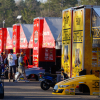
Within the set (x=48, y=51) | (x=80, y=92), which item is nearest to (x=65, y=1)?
(x=48, y=51)

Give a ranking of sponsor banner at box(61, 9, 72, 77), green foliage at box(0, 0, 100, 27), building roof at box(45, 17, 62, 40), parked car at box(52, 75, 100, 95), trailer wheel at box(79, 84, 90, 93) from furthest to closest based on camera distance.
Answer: green foliage at box(0, 0, 100, 27), building roof at box(45, 17, 62, 40), sponsor banner at box(61, 9, 72, 77), trailer wheel at box(79, 84, 90, 93), parked car at box(52, 75, 100, 95)

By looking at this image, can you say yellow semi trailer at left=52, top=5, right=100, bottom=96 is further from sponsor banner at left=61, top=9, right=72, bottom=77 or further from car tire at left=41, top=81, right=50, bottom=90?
car tire at left=41, top=81, right=50, bottom=90

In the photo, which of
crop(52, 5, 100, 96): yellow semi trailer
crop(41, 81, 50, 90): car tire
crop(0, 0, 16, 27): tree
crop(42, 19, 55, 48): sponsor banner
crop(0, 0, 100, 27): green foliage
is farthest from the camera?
crop(0, 0, 16, 27): tree

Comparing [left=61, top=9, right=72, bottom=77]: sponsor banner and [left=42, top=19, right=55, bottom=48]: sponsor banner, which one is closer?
[left=61, top=9, right=72, bottom=77]: sponsor banner

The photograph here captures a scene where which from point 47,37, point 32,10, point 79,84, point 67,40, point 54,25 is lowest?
point 79,84

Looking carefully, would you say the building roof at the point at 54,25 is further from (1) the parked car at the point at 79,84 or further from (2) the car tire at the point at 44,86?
(1) the parked car at the point at 79,84

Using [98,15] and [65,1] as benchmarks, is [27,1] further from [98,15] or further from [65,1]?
[98,15]

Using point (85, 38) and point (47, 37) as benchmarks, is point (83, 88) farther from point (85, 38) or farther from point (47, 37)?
point (47, 37)

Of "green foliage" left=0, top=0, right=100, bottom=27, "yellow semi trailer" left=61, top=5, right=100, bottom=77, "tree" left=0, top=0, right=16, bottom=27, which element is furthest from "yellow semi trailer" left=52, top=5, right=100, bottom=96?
"tree" left=0, top=0, right=16, bottom=27

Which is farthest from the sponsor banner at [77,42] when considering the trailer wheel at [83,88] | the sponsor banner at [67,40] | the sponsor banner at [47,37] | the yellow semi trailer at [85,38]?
the sponsor banner at [47,37]

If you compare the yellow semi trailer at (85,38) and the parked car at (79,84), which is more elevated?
the yellow semi trailer at (85,38)

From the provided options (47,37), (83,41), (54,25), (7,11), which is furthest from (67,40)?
(7,11)

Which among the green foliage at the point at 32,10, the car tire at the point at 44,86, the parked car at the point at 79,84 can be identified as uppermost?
the green foliage at the point at 32,10

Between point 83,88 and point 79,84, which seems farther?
point 83,88
